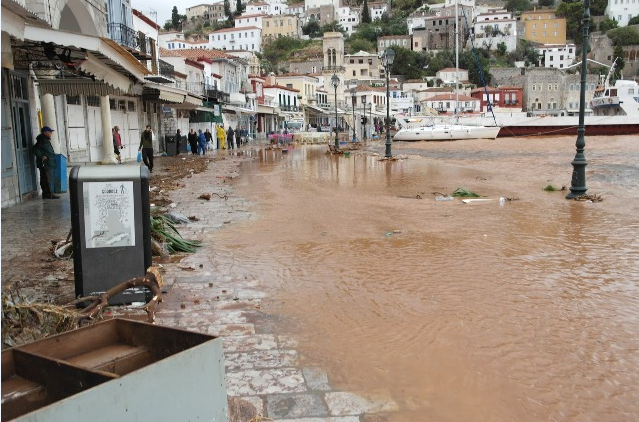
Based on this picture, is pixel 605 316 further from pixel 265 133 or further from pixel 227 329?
pixel 265 133

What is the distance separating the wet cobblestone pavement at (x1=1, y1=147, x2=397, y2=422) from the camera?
11.9 feet

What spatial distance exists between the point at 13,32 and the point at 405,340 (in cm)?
465

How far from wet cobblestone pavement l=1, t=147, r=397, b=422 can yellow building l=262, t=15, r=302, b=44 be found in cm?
14289

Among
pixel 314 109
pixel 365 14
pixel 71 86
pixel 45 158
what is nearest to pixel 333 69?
pixel 314 109

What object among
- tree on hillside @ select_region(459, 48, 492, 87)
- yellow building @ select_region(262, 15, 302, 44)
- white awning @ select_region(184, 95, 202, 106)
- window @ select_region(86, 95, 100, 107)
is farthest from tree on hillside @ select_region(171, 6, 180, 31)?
window @ select_region(86, 95, 100, 107)

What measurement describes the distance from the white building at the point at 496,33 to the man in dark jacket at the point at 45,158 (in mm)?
141661

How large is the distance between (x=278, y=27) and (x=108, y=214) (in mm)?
150276

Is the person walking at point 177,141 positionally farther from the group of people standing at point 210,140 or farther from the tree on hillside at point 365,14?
the tree on hillside at point 365,14

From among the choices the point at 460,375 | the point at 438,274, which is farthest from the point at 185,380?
the point at 438,274

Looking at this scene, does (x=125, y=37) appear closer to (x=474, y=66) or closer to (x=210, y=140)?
(x=210, y=140)

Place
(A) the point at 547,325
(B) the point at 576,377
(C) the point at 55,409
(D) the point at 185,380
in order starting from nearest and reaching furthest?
(C) the point at 55,409 < (D) the point at 185,380 < (B) the point at 576,377 < (A) the point at 547,325

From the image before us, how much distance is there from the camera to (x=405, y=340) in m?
4.85

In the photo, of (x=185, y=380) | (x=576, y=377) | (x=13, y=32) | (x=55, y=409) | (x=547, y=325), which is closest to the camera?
(x=55, y=409)

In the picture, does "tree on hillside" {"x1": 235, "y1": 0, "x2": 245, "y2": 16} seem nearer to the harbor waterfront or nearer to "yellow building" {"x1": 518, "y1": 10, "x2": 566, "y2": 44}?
"yellow building" {"x1": 518, "y1": 10, "x2": 566, "y2": 44}
